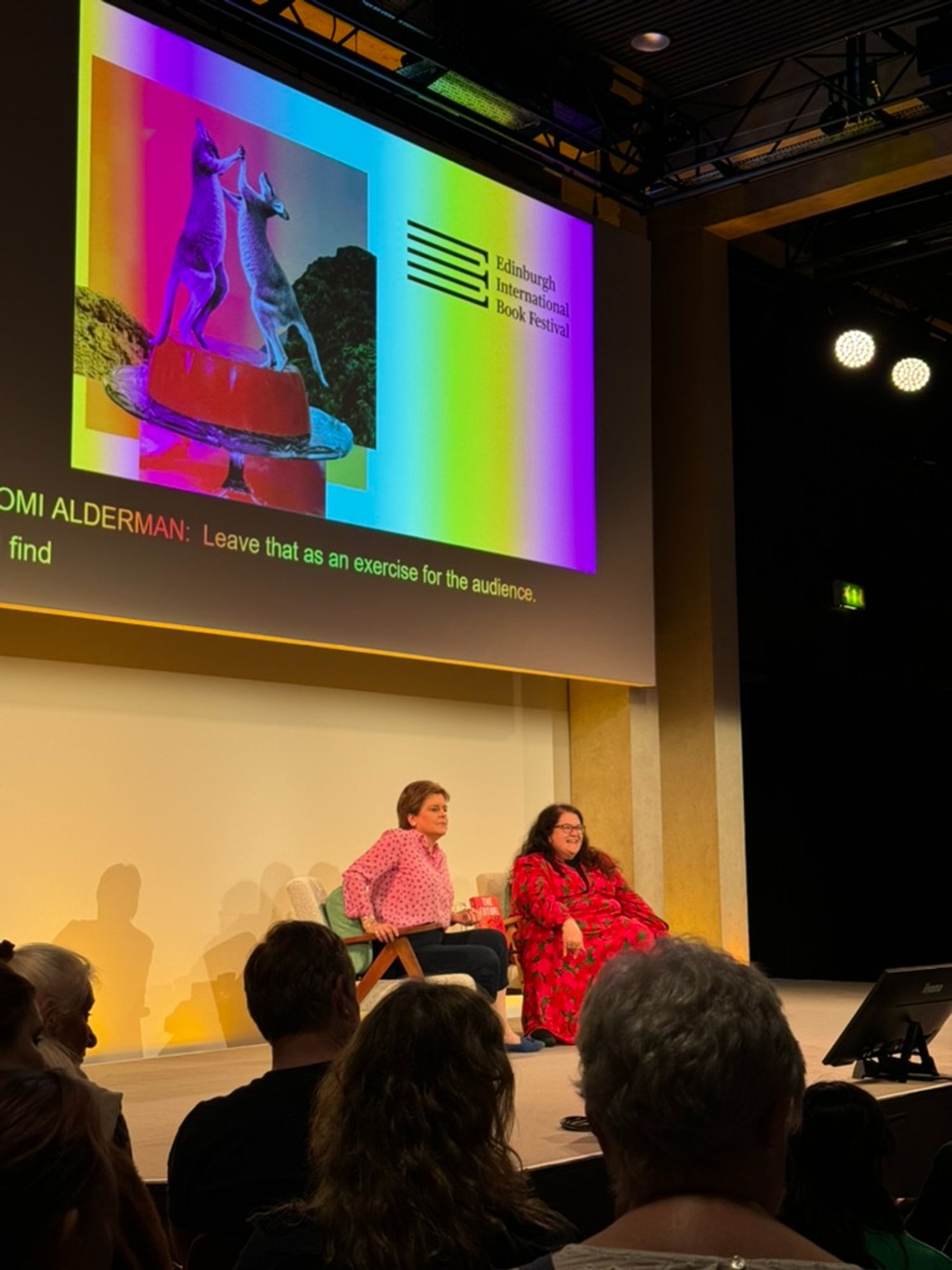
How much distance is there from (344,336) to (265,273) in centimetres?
41

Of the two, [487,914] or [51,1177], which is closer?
[51,1177]

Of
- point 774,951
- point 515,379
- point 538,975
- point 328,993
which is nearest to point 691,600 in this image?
point 515,379

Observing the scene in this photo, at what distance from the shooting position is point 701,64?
6676 mm

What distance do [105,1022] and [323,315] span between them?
8.75ft

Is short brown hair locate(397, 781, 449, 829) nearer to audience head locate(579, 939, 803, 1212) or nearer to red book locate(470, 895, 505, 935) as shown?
red book locate(470, 895, 505, 935)

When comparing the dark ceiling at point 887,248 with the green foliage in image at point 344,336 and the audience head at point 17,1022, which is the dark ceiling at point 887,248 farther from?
the audience head at point 17,1022

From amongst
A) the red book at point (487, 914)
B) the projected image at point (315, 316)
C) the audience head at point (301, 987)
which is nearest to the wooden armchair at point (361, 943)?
the red book at point (487, 914)

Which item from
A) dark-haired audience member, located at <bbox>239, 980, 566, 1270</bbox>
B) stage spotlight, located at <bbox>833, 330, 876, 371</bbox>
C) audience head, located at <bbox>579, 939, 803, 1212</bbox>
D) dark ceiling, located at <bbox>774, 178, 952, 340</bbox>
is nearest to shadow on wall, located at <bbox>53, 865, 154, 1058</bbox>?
dark-haired audience member, located at <bbox>239, 980, 566, 1270</bbox>

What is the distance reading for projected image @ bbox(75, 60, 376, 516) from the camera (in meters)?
5.10

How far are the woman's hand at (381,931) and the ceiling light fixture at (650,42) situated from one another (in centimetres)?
370

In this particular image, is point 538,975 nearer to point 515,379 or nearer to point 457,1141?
point 515,379

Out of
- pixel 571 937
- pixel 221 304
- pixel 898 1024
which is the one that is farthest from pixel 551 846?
pixel 221 304

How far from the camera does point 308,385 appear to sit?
18.7 ft

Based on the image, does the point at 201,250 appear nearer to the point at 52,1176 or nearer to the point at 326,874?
the point at 326,874
